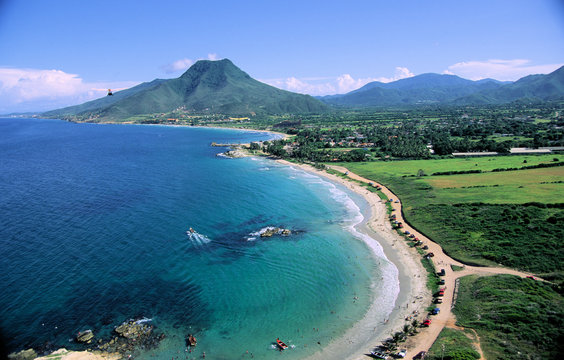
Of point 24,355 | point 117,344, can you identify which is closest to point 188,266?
point 117,344

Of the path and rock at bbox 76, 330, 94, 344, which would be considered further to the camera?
rock at bbox 76, 330, 94, 344

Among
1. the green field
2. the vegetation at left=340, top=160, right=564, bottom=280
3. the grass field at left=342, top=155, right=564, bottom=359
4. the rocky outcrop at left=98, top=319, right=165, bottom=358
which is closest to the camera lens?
the grass field at left=342, top=155, right=564, bottom=359

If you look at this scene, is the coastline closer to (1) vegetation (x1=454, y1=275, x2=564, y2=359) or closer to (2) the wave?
(2) the wave

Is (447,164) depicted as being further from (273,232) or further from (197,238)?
(197,238)

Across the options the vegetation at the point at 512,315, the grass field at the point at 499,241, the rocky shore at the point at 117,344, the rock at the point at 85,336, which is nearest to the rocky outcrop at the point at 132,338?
the rocky shore at the point at 117,344

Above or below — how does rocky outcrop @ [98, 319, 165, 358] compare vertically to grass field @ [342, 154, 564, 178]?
below

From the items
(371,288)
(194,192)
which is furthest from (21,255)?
(371,288)

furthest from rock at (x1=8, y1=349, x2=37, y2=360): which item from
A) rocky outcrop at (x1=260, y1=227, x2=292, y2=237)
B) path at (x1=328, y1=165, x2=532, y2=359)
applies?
path at (x1=328, y1=165, x2=532, y2=359)
